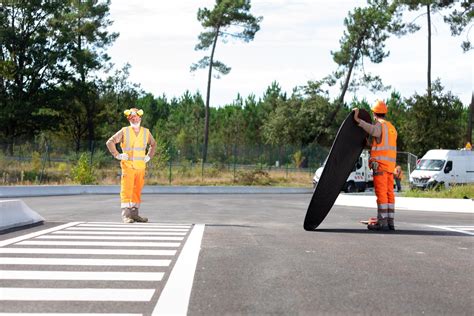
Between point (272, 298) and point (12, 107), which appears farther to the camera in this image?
point (12, 107)

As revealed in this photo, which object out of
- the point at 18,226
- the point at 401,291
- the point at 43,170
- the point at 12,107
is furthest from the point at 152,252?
the point at 12,107

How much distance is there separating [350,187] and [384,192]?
2674cm

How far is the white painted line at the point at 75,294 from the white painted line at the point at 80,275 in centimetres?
47

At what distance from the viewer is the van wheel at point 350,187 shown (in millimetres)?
36844

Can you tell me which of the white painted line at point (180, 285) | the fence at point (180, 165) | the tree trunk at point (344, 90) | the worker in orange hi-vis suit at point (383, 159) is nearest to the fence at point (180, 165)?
the fence at point (180, 165)

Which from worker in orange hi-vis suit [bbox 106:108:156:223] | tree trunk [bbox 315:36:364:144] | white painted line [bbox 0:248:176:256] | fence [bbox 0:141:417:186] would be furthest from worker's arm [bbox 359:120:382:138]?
tree trunk [bbox 315:36:364:144]

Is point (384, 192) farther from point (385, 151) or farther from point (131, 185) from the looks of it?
point (131, 185)

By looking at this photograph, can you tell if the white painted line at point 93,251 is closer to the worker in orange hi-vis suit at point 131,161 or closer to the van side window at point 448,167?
the worker in orange hi-vis suit at point 131,161

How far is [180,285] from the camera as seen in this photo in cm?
571

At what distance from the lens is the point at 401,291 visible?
5.63 meters

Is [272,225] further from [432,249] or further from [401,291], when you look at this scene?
[401,291]

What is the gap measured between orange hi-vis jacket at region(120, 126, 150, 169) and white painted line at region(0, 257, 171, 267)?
15.0 feet

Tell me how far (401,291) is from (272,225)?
21.2ft

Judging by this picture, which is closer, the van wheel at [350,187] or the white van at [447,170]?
the white van at [447,170]
